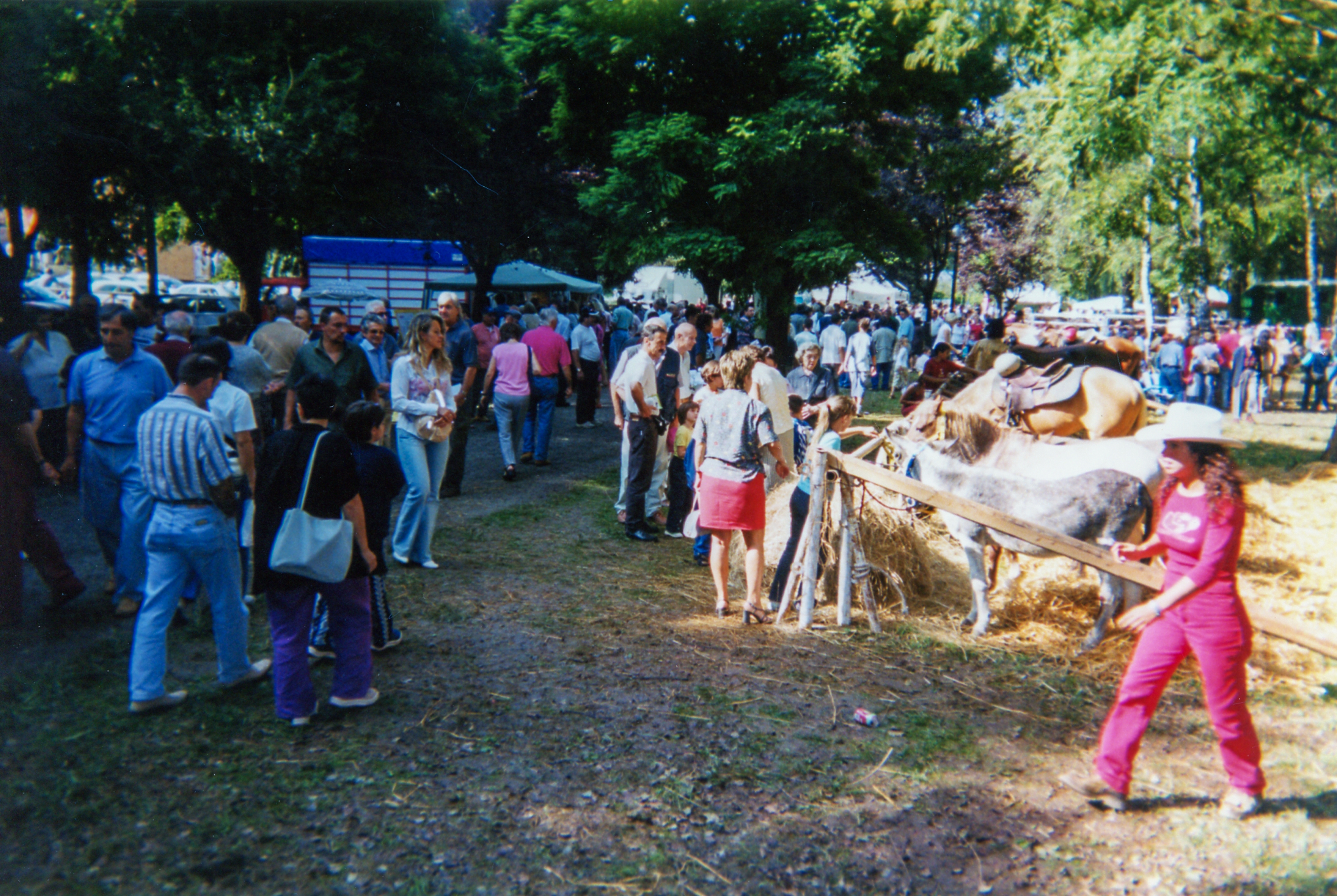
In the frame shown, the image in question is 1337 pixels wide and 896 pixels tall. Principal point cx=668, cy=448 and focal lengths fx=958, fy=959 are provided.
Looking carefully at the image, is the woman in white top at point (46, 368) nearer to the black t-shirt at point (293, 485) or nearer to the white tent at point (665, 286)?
the black t-shirt at point (293, 485)

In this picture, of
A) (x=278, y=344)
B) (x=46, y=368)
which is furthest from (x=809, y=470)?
(x=46, y=368)

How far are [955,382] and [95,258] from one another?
70.1ft

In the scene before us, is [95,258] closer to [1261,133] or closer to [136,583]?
[136,583]

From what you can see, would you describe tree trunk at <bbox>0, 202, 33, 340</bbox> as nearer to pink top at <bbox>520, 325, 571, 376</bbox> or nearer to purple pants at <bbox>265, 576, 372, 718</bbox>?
pink top at <bbox>520, 325, 571, 376</bbox>

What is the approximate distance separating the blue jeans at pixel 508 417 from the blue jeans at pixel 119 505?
16.9ft

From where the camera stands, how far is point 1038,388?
31.9ft

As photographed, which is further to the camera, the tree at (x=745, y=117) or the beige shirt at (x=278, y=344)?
the tree at (x=745, y=117)

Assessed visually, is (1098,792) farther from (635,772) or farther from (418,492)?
(418,492)

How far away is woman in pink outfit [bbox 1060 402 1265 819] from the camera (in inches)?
155

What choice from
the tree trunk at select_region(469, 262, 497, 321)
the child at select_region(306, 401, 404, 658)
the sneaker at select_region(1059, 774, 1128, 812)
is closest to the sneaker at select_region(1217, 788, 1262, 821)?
the sneaker at select_region(1059, 774, 1128, 812)

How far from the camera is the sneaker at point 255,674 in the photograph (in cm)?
512

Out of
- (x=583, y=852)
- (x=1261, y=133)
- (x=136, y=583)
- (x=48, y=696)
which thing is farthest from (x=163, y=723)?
(x=1261, y=133)

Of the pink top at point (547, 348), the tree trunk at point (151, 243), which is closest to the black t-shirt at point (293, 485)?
the pink top at point (547, 348)

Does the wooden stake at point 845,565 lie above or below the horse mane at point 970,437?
below
